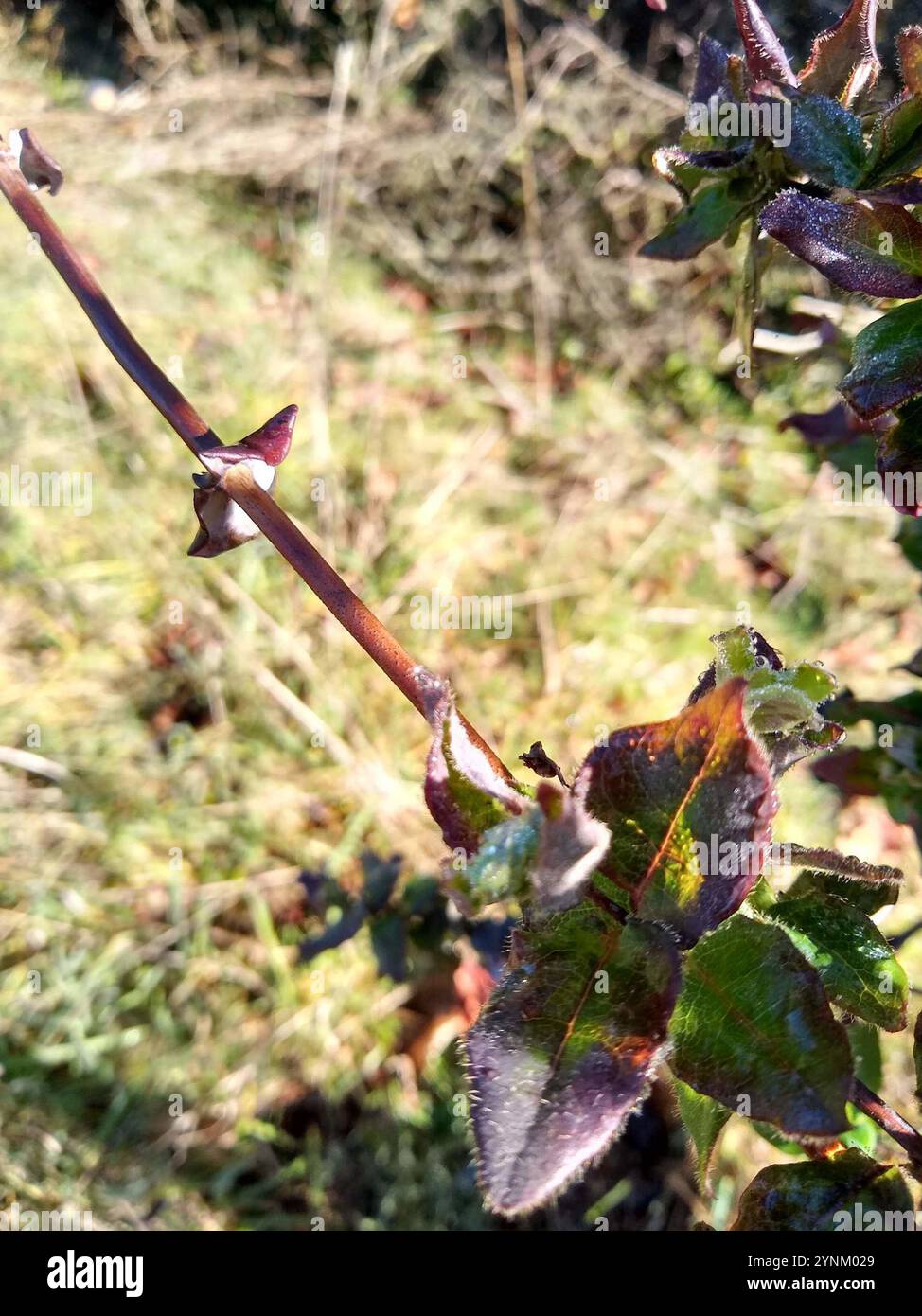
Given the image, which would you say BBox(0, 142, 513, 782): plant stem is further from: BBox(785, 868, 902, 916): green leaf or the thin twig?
the thin twig

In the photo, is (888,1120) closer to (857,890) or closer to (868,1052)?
(857,890)

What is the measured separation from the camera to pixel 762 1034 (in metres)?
0.49

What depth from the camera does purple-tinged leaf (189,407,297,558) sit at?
1.76ft

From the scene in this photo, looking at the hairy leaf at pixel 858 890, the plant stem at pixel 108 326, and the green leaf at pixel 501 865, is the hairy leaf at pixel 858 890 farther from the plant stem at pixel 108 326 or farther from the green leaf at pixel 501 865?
the plant stem at pixel 108 326

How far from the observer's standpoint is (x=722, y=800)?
1.61ft

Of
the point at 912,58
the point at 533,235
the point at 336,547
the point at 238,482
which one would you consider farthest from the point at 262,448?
the point at 533,235

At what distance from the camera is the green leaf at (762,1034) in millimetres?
464

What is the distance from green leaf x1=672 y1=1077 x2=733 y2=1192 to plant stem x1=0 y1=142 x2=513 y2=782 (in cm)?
22

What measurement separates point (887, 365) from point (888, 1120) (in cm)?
46

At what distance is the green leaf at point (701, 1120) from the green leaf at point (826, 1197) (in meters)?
0.13
